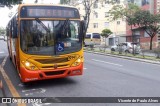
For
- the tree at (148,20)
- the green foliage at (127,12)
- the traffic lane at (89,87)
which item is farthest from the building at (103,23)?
the traffic lane at (89,87)

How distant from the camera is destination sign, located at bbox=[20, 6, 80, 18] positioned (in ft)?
31.5

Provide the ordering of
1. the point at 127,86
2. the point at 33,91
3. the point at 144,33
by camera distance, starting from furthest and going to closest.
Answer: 1. the point at 144,33
2. the point at 127,86
3. the point at 33,91

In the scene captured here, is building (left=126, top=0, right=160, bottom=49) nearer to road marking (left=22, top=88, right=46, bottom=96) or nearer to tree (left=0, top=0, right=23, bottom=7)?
tree (left=0, top=0, right=23, bottom=7)

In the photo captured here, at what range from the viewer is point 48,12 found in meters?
9.85

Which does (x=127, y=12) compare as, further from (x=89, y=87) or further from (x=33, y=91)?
(x=33, y=91)

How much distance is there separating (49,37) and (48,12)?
94cm

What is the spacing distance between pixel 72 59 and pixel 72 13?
1.78m

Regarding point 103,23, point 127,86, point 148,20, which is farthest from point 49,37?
point 103,23

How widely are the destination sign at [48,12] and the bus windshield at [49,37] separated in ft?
0.65

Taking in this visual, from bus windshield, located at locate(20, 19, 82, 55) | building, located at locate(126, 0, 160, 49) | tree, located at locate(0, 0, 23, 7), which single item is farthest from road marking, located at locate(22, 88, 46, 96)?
building, located at locate(126, 0, 160, 49)

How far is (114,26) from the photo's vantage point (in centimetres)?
7200

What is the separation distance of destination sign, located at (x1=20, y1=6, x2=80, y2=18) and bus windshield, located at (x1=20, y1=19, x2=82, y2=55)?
20 cm

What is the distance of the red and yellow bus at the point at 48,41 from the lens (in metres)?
9.49

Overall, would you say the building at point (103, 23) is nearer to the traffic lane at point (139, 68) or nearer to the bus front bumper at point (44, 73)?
the traffic lane at point (139, 68)
